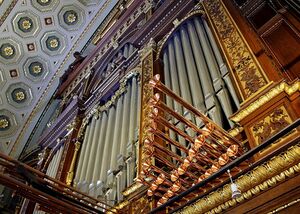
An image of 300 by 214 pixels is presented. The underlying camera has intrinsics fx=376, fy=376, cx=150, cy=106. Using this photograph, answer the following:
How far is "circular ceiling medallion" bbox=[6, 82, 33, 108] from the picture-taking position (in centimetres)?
912

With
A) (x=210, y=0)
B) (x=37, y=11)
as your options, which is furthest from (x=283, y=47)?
(x=37, y=11)

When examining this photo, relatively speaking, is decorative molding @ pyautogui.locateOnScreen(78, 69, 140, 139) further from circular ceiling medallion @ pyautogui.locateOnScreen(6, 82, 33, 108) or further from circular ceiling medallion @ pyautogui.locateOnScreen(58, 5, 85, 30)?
circular ceiling medallion @ pyautogui.locateOnScreen(58, 5, 85, 30)

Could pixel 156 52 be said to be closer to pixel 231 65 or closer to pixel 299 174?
pixel 231 65

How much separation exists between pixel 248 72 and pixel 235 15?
118 centimetres

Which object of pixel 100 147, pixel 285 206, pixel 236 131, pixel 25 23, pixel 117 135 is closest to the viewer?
pixel 285 206

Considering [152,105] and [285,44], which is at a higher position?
[285,44]

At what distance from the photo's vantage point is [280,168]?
2072 millimetres

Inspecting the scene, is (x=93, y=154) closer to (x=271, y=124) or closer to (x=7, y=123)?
(x=271, y=124)

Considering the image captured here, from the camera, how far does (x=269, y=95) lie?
268 centimetres

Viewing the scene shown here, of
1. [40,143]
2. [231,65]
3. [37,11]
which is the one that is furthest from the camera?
[37,11]

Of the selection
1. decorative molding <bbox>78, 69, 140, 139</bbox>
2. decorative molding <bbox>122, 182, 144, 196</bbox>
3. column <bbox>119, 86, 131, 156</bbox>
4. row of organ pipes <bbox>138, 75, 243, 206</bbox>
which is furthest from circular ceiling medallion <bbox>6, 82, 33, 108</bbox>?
row of organ pipes <bbox>138, 75, 243, 206</bbox>

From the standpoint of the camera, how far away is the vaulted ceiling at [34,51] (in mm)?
8945

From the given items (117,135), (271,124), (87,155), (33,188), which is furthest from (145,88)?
(271,124)

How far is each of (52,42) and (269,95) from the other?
7.36 metres
